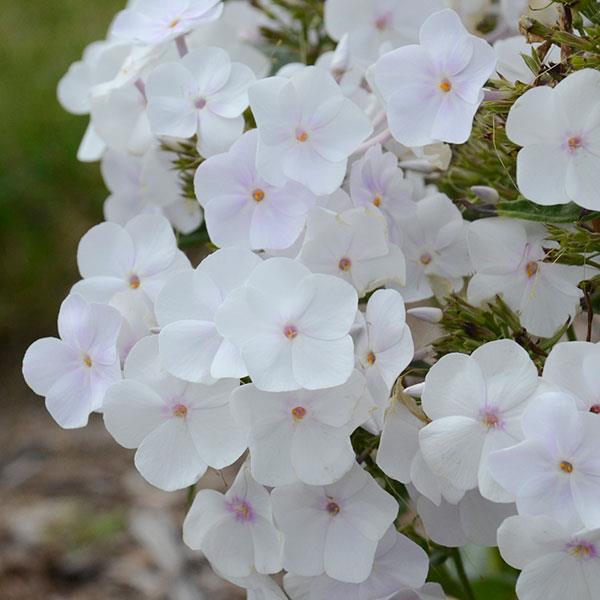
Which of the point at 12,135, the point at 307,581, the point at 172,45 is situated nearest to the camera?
the point at 307,581

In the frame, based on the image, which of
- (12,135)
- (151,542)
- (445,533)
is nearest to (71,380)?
(445,533)

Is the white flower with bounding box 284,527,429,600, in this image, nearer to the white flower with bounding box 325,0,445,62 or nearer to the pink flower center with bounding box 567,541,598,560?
the pink flower center with bounding box 567,541,598,560

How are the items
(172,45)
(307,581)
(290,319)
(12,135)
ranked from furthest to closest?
1. (12,135)
2. (172,45)
3. (307,581)
4. (290,319)

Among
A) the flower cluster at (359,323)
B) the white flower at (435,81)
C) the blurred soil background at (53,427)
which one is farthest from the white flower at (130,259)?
the blurred soil background at (53,427)

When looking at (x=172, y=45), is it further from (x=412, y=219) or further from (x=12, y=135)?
(x=12, y=135)

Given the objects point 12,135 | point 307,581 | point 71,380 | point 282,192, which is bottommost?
point 12,135

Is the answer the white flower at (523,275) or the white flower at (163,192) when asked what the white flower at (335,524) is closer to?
the white flower at (523,275)

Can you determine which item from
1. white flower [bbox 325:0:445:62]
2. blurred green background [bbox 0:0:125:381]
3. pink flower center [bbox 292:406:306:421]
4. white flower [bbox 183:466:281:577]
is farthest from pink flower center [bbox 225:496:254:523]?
blurred green background [bbox 0:0:125:381]
